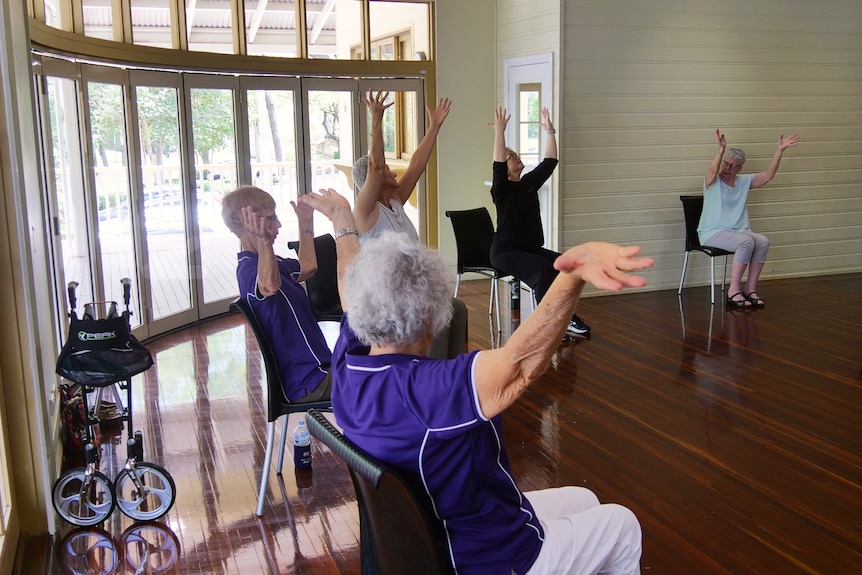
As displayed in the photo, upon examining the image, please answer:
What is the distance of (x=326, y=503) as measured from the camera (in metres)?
3.73

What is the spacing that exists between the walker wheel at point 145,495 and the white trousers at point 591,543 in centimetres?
198

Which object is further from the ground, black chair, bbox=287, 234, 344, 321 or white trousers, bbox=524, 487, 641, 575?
black chair, bbox=287, 234, 344, 321

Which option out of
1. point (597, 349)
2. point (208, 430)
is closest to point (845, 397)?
point (597, 349)

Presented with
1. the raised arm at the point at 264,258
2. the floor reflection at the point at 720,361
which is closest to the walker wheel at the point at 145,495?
the raised arm at the point at 264,258

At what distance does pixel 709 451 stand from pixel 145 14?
5.39 m

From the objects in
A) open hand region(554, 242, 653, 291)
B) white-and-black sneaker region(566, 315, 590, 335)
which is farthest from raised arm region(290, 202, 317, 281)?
white-and-black sneaker region(566, 315, 590, 335)

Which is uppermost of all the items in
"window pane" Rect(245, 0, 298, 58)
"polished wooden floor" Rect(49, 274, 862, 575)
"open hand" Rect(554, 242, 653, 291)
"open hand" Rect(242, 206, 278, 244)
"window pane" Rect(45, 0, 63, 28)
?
"window pane" Rect(245, 0, 298, 58)

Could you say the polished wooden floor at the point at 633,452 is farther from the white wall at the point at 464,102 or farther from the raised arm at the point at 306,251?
the white wall at the point at 464,102

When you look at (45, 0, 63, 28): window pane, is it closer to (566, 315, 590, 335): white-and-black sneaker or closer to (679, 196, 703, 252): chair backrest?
(566, 315, 590, 335): white-and-black sneaker

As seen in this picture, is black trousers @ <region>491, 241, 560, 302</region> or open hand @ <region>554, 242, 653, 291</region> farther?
black trousers @ <region>491, 241, 560, 302</region>

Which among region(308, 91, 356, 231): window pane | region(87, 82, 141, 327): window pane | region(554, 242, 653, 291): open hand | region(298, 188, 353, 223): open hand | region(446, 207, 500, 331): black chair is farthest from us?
region(308, 91, 356, 231): window pane

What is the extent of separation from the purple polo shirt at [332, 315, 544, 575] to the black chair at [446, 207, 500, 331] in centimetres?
479

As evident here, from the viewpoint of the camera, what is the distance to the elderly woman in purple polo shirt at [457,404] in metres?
1.75

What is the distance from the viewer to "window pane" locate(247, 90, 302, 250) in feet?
25.3
